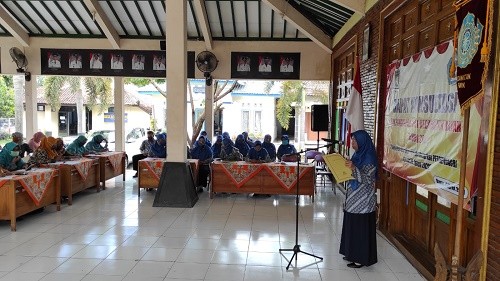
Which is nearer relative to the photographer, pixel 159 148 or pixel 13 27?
pixel 159 148

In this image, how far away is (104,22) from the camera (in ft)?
32.2

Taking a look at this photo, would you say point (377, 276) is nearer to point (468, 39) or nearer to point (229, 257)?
point (229, 257)

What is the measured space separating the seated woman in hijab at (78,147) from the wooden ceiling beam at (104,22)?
3.16 metres

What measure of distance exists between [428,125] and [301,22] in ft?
19.6

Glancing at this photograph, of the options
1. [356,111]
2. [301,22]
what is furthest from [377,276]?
[301,22]

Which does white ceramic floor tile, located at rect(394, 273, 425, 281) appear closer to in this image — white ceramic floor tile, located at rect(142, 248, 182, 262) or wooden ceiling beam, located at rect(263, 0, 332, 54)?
white ceramic floor tile, located at rect(142, 248, 182, 262)

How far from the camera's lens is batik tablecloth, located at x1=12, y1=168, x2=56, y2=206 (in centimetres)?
552

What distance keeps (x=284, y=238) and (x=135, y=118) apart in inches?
685

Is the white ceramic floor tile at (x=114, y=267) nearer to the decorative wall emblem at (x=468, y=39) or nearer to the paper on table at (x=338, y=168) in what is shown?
the paper on table at (x=338, y=168)

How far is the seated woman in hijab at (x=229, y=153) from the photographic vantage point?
798 centimetres

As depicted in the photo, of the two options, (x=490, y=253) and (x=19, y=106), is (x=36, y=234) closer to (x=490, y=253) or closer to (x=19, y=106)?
(x=490, y=253)

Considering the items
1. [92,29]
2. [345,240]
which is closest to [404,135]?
[345,240]

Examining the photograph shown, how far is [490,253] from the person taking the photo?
2.75m

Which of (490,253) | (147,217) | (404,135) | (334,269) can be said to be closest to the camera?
(490,253)
